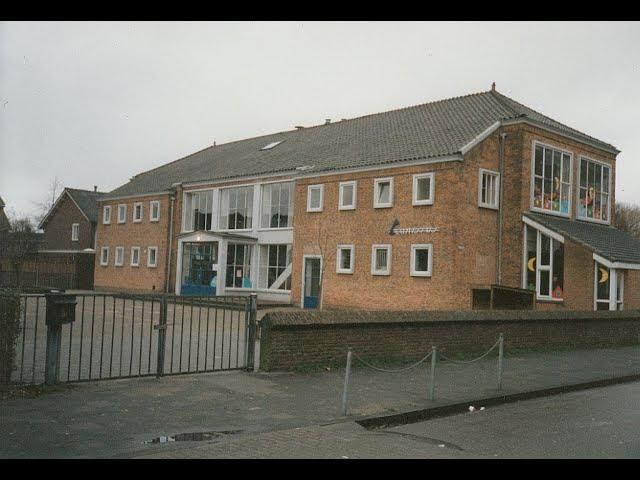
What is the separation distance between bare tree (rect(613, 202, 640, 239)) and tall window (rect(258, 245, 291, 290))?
5089 centimetres

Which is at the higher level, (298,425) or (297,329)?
(297,329)

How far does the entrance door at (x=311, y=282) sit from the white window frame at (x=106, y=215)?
22.2 m

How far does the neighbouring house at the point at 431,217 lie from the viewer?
24547mm

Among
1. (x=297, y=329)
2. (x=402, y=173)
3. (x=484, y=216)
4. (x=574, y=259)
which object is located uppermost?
(x=402, y=173)

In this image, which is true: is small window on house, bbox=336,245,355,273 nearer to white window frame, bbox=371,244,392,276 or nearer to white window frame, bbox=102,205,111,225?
white window frame, bbox=371,244,392,276

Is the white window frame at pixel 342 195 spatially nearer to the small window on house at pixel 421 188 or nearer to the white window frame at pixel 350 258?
the white window frame at pixel 350 258

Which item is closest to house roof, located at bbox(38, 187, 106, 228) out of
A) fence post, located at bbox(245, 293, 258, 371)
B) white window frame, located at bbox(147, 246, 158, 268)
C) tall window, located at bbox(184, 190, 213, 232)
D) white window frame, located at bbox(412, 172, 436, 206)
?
white window frame, located at bbox(147, 246, 158, 268)

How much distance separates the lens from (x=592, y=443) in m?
7.68

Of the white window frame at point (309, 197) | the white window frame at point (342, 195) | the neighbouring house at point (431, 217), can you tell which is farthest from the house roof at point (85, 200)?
the white window frame at point (342, 195)

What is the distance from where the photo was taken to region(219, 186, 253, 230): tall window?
115 feet

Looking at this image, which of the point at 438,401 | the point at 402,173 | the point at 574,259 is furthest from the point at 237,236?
the point at 438,401

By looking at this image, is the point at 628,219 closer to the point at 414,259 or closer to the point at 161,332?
the point at 414,259

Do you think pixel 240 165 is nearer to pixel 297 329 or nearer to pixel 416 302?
pixel 416 302

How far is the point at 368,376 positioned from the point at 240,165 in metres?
26.7
